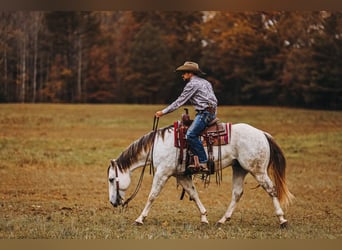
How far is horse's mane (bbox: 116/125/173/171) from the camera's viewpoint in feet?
21.0

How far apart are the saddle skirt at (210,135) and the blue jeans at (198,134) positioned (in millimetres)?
75

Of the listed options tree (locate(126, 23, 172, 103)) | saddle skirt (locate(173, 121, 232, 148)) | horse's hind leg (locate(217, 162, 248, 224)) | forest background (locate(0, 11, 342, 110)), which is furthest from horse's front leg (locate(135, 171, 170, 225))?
tree (locate(126, 23, 172, 103))

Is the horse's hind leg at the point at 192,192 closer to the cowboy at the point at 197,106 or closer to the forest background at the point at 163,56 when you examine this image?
the cowboy at the point at 197,106

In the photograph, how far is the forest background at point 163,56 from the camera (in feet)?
25.9

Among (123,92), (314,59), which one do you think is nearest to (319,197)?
(314,59)

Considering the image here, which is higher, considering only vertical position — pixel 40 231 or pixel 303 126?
pixel 303 126

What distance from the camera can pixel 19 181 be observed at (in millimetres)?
7621

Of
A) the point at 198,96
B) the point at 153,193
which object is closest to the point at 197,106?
the point at 198,96

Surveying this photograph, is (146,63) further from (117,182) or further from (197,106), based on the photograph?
(117,182)

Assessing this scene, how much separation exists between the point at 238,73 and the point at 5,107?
10.3 feet

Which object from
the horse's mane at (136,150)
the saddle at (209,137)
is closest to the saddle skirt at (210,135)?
the saddle at (209,137)

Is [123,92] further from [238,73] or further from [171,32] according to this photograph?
[238,73]

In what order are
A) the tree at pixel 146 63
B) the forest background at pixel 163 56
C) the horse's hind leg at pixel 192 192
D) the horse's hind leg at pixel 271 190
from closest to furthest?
the horse's hind leg at pixel 271 190 < the horse's hind leg at pixel 192 192 < the forest background at pixel 163 56 < the tree at pixel 146 63

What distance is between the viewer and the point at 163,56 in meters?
8.14
